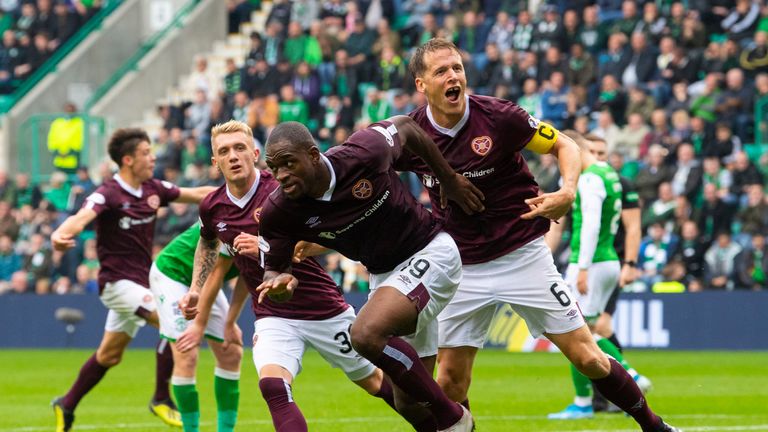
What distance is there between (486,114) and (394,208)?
3.34 feet

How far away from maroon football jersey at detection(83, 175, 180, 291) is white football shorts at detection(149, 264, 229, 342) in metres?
1.06

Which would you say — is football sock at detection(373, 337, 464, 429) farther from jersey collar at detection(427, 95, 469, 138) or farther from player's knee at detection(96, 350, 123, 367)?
player's knee at detection(96, 350, 123, 367)

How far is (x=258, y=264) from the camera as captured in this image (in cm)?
893

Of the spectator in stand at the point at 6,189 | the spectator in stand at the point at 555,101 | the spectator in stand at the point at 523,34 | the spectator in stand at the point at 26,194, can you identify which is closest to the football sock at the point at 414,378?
the spectator in stand at the point at 555,101

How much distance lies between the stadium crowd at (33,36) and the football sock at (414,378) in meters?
26.3

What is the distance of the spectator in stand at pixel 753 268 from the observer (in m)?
19.7

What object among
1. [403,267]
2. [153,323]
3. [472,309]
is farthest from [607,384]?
[153,323]

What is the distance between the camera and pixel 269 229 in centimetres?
783

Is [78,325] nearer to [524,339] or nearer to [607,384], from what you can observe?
[524,339]

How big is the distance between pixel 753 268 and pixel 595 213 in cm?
872

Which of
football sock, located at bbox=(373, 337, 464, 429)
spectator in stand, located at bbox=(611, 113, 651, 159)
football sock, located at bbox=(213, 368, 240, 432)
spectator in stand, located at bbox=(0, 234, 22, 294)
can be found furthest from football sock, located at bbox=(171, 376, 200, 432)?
spectator in stand, located at bbox=(0, 234, 22, 294)

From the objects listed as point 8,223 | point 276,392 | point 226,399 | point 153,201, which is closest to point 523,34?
point 8,223

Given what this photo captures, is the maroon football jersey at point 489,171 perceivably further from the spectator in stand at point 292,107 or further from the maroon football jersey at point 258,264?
the spectator in stand at point 292,107

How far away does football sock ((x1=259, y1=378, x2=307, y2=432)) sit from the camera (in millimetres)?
8008
